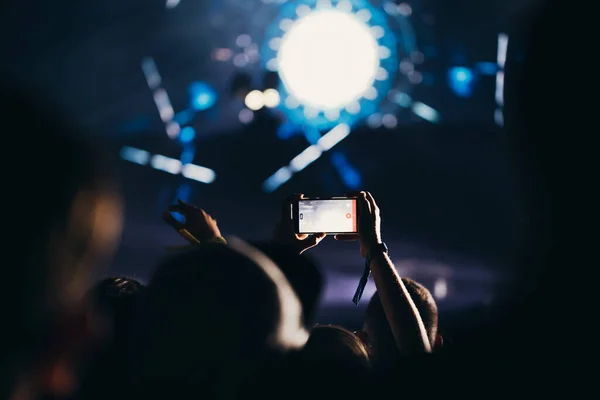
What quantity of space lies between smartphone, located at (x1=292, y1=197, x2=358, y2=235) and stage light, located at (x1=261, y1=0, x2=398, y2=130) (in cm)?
254

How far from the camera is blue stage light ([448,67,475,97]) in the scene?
3594 millimetres

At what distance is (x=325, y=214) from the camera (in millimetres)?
1296

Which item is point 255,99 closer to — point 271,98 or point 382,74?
point 271,98

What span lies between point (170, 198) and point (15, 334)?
364 cm

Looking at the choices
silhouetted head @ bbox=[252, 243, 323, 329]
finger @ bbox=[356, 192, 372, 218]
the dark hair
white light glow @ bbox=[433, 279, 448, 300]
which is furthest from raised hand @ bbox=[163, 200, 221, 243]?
white light glow @ bbox=[433, 279, 448, 300]

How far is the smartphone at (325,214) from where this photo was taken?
4.18 feet

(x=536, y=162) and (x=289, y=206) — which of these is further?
(x=289, y=206)

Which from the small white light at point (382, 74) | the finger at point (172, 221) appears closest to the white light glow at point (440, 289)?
the small white light at point (382, 74)

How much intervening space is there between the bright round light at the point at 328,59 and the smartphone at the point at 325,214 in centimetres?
258

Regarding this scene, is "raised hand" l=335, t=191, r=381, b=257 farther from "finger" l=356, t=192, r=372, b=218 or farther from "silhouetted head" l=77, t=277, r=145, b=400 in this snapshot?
"silhouetted head" l=77, t=277, r=145, b=400

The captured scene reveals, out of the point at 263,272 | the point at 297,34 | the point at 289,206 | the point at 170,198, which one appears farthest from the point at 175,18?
the point at 263,272

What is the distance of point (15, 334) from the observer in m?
0.36

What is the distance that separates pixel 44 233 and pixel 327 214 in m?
0.98

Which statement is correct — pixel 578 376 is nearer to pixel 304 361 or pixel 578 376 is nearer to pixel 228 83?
pixel 304 361
